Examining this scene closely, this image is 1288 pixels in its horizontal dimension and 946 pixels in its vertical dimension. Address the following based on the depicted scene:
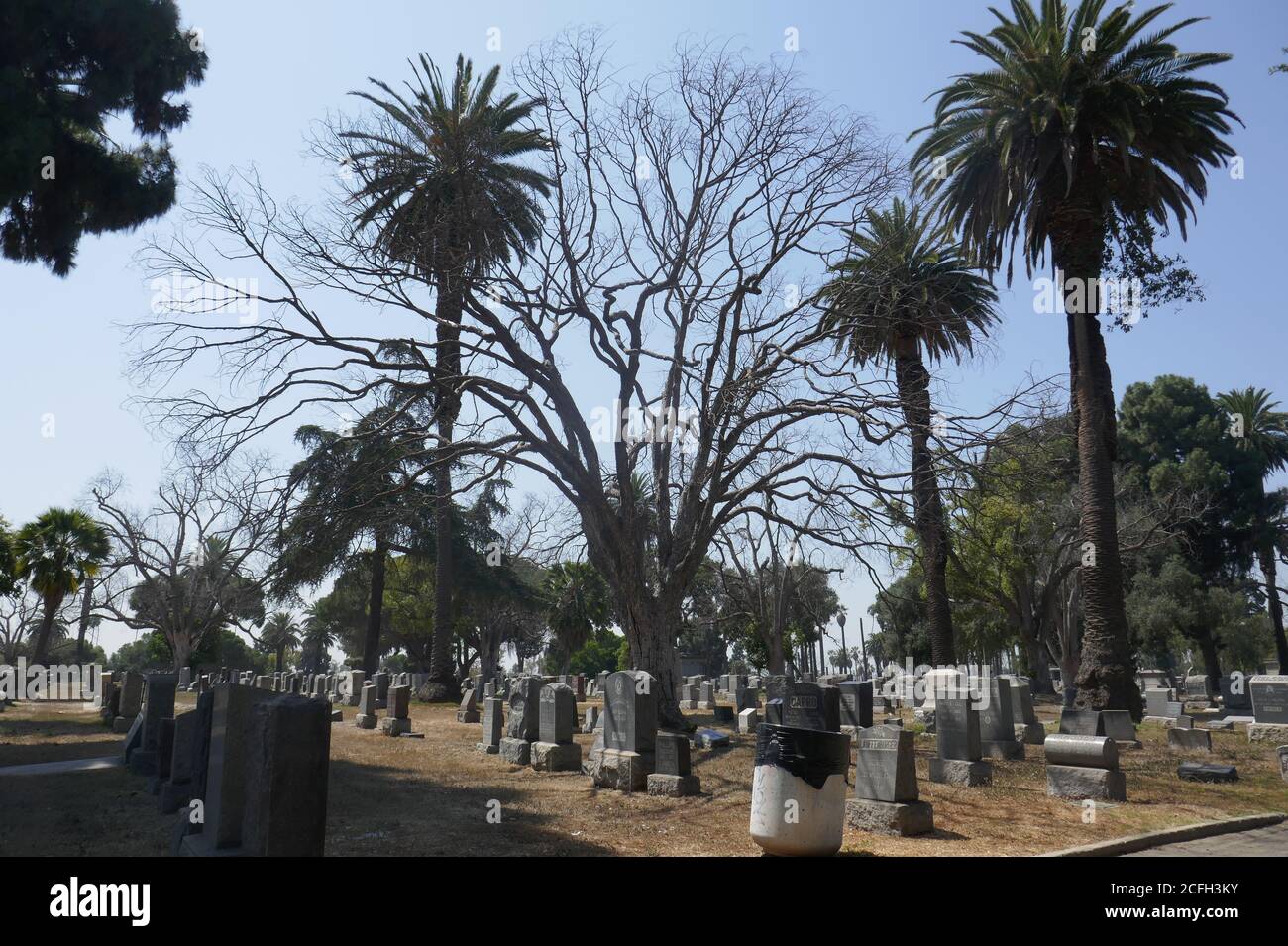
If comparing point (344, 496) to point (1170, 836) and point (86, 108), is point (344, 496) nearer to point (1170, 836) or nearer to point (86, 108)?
point (86, 108)

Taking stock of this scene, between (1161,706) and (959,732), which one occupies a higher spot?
(959,732)

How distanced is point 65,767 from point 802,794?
1211 cm

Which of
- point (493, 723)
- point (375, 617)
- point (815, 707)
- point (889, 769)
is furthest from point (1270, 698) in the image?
point (375, 617)

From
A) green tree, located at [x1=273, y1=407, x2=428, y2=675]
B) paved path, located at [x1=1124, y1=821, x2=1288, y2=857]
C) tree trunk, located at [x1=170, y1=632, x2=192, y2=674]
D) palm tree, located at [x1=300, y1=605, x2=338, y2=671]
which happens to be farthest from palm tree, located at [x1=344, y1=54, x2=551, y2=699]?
palm tree, located at [x1=300, y1=605, x2=338, y2=671]

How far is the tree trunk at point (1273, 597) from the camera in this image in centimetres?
4256

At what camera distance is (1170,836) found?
27.4ft

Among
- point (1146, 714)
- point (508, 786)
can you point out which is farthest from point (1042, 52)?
point (508, 786)

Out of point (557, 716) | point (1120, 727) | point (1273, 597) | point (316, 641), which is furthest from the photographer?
point (316, 641)

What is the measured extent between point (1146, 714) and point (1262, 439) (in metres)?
34.2

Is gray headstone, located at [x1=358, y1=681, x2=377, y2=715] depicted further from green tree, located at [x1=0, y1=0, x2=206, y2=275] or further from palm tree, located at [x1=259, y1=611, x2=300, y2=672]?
palm tree, located at [x1=259, y1=611, x2=300, y2=672]

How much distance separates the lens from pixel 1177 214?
20.0 meters

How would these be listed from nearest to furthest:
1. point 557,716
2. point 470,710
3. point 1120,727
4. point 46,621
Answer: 1. point 557,716
2. point 1120,727
3. point 470,710
4. point 46,621

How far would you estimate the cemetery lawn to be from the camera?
26.0 feet
